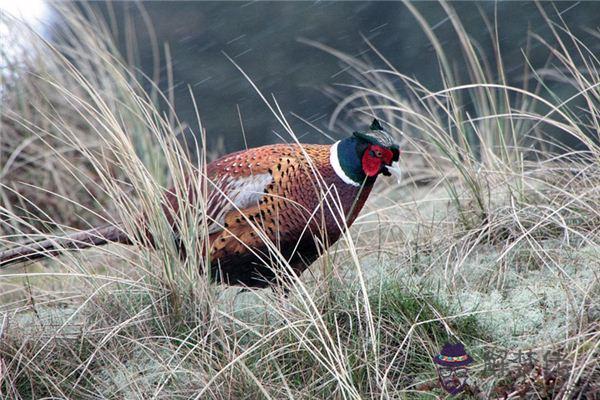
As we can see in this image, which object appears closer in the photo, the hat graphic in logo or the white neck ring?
the hat graphic in logo

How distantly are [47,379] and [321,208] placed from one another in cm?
102

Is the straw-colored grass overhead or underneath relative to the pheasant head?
underneath

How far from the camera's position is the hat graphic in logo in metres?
2.40

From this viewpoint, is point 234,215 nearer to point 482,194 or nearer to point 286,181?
point 286,181

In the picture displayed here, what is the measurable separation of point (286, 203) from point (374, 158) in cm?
36

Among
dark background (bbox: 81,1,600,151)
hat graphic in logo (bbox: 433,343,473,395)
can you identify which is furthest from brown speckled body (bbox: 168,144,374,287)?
dark background (bbox: 81,1,600,151)

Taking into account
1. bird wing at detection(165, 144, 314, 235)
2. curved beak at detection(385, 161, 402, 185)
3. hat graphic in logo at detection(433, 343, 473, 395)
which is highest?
bird wing at detection(165, 144, 314, 235)

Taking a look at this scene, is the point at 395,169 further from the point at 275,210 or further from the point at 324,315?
the point at 324,315

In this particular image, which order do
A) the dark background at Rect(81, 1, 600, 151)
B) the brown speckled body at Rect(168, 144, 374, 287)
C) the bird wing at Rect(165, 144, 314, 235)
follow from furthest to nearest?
the dark background at Rect(81, 1, 600, 151), the bird wing at Rect(165, 144, 314, 235), the brown speckled body at Rect(168, 144, 374, 287)

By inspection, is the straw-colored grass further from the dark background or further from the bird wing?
the dark background

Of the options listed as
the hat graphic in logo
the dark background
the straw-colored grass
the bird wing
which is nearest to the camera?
the hat graphic in logo

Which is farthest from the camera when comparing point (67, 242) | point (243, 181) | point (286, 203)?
point (67, 242)

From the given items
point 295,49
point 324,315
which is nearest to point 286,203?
point 324,315

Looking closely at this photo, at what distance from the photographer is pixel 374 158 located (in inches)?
129
